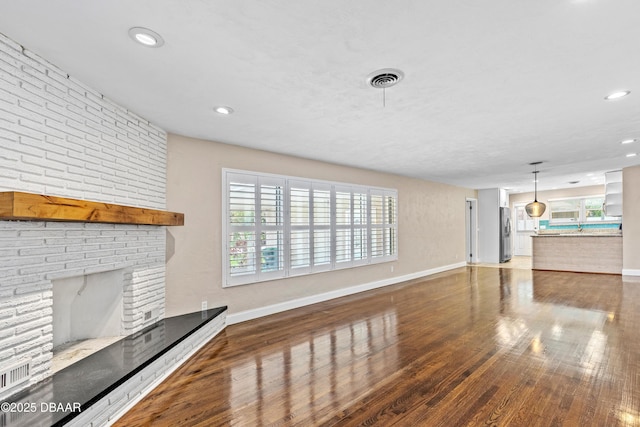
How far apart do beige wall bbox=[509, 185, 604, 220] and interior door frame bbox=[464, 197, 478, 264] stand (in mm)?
3108

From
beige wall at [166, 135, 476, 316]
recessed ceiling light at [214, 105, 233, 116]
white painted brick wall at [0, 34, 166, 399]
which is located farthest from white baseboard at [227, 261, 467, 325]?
recessed ceiling light at [214, 105, 233, 116]

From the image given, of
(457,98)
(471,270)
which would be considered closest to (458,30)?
(457,98)

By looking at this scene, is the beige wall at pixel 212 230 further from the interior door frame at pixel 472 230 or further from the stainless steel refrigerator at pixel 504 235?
the stainless steel refrigerator at pixel 504 235

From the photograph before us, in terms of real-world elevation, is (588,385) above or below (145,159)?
below

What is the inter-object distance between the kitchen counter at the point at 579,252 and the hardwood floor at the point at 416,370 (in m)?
3.55

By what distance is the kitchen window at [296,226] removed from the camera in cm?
417

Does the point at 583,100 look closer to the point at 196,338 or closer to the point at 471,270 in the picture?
the point at 196,338

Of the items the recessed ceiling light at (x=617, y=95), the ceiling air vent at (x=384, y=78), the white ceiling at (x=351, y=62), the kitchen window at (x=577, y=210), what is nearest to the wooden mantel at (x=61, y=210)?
the white ceiling at (x=351, y=62)

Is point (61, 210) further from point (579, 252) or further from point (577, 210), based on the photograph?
point (577, 210)

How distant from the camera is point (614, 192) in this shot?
748 centimetres

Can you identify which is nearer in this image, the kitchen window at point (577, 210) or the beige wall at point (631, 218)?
the beige wall at point (631, 218)

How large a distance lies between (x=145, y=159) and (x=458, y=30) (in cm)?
314

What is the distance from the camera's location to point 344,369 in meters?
2.74

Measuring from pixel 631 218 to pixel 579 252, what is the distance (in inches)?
53.6
